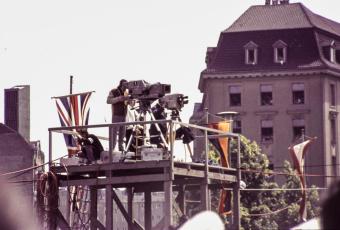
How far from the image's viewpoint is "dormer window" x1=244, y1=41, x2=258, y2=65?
115 meters

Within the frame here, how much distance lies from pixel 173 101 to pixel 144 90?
61 cm

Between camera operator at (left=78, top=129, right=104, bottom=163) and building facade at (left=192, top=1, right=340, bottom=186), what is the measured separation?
89.3 metres

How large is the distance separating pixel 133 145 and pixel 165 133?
656 millimetres

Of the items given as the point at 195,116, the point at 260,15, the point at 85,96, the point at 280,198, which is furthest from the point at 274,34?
the point at 85,96

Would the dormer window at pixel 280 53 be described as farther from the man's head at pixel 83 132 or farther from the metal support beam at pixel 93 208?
the man's head at pixel 83 132

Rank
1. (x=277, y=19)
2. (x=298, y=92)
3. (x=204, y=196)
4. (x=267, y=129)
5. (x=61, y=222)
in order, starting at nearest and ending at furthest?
(x=61, y=222) < (x=204, y=196) < (x=267, y=129) < (x=298, y=92) < (x=277, y=19)

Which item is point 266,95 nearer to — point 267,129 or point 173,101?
point 267,129

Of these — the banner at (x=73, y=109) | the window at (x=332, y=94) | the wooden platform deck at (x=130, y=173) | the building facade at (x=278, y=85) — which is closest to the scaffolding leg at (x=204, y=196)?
the wooden platform deck at (x=130, y=173)

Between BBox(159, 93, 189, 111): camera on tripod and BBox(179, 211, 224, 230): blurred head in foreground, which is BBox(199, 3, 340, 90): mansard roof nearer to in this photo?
BBox(159, 93, 189, 111): camera on tripod

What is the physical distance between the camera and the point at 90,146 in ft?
75.5

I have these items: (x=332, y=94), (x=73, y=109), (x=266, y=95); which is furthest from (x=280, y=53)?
(x=73, y=109)

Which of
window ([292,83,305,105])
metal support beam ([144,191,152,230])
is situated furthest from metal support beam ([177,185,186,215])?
window ([292,83,305,105])

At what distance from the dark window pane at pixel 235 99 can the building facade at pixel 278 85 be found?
3.8 inches

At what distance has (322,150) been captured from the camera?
11262 centimetres
